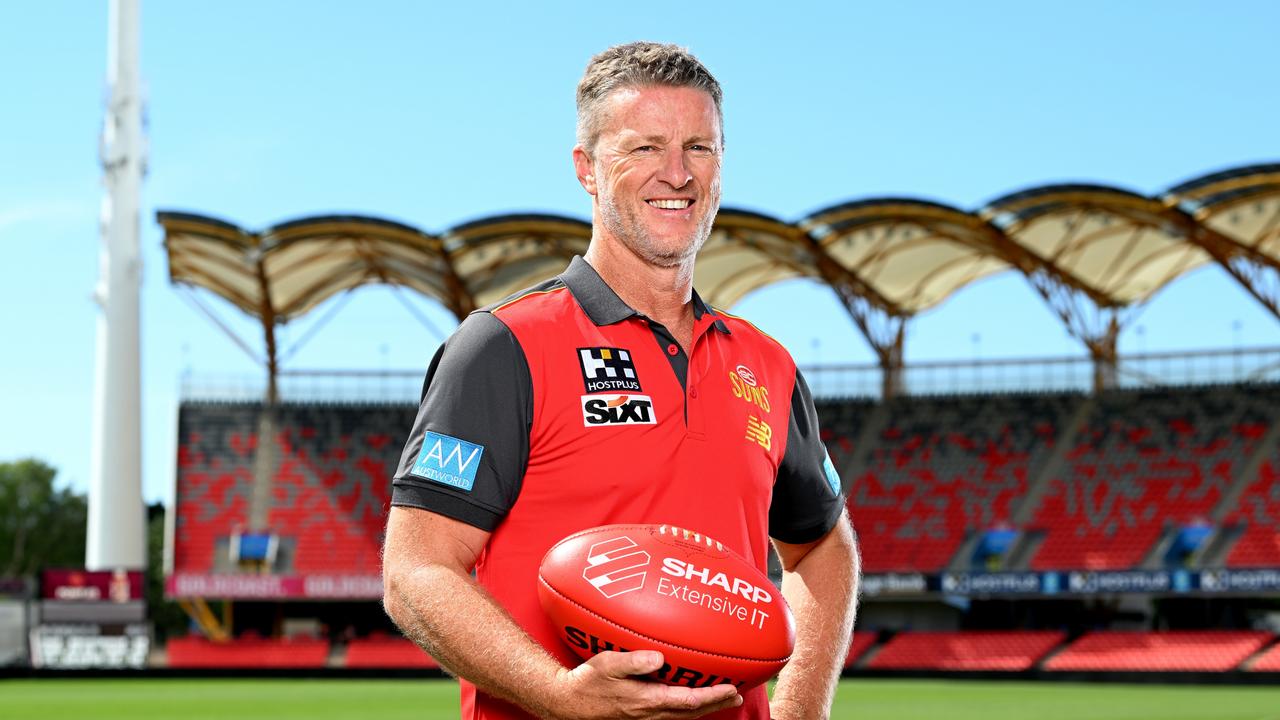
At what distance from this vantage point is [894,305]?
4612cm

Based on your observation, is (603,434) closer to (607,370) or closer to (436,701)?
(607,370)

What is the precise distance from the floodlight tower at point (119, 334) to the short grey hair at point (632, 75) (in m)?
47.4

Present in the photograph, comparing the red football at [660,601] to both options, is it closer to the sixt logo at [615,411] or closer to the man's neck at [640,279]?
the sixt logo at [615,411]

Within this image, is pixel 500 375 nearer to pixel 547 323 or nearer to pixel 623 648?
pixel 547 323

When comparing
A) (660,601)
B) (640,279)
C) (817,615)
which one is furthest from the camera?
(817,615)

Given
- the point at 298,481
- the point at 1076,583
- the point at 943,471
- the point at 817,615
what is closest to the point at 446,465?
the point at 817,615

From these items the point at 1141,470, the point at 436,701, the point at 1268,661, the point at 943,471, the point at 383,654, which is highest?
the point at 1141,470

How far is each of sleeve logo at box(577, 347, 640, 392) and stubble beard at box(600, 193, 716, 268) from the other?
0.22 m

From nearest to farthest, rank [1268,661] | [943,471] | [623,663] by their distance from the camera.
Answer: [623,663], [1268,661], [943,471]

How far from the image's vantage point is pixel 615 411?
105 inches

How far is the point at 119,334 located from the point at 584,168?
158ft

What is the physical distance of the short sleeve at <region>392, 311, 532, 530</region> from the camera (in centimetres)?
254

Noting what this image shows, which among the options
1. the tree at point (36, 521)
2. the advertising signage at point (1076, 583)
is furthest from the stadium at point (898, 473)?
the tree at point (36, 521)

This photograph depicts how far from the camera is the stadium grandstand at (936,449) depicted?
37656 mm
